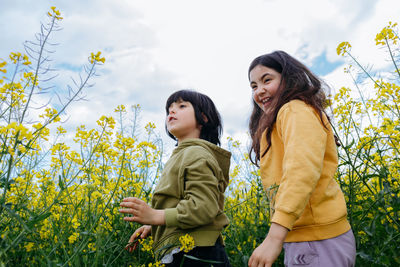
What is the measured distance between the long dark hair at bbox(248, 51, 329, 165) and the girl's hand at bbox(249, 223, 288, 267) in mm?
529

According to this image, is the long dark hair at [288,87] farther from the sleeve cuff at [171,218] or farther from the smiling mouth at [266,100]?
the sleeve cuff at [171,218]

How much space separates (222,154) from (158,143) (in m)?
0.93

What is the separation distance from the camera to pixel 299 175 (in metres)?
1.28

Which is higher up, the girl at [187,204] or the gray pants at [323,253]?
the girl at [187,204]

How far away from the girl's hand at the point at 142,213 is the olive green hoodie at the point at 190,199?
4 cm

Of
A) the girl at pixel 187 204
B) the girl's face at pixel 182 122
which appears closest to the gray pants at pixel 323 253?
the girl at pixel 187 204

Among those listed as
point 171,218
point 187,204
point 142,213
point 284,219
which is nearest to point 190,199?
point 187,204

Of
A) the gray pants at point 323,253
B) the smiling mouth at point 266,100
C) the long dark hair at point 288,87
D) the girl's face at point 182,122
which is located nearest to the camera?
the gray pants at point 323,253

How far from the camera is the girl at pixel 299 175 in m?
1.25

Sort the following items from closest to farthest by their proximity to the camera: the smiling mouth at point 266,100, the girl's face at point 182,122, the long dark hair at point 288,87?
the long dark hair at point 288,87 → the smiling mouth at point 266,100 → the girl's face at point 182,122

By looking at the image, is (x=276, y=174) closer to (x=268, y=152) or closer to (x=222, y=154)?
(x=268, y=152)

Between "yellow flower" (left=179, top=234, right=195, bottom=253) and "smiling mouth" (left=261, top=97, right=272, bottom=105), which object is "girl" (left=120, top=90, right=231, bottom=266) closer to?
"yellow flower" (left=179, top=234, right=195, bottom=253)

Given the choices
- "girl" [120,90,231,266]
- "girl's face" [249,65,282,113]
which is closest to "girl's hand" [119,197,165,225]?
"girl" [120,90,231,266]

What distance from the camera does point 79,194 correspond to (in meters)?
2.87
